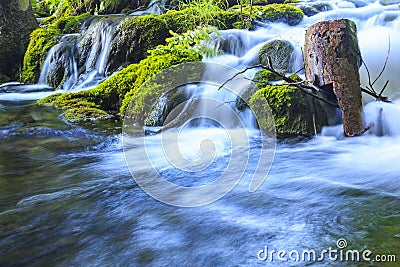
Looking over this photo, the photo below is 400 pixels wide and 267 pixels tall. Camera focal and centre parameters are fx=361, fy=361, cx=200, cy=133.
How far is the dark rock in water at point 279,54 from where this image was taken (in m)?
6.25

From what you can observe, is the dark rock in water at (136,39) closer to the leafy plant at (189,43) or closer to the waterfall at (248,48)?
the waterfall at (248,48)

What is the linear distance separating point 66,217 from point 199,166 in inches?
58.9

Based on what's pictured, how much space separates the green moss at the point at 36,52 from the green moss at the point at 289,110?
23.7 ft

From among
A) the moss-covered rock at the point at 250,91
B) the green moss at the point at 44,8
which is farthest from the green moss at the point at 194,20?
the green moss at the point at 44,8

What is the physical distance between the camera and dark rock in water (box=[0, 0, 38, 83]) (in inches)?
406

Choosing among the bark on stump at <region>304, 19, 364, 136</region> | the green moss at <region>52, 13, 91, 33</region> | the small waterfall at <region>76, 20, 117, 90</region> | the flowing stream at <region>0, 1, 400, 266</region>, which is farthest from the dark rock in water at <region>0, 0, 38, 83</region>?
the bark on stump at <region>304, 19, 364, 136</region>

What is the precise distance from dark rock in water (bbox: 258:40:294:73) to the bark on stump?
1955 millimetres

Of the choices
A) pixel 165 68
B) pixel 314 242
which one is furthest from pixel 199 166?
pixel 165 68

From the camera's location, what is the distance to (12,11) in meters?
10.4

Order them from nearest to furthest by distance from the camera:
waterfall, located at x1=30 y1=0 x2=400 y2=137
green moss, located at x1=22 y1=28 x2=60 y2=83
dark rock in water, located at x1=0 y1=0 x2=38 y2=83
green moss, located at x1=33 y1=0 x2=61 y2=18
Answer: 1. waterfall, located at x1=30 y1=0 x2=400 y2=137
2. green moss, located at x1=22 y1=28 x2=60 y2=83
3. dark rock in water, located at x1=0 y1=0 x2=38 y2=83
4. green moss, located at x1=33 y1=0 x2=61 y2=18

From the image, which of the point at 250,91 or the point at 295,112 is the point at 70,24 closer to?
the point at 250,91

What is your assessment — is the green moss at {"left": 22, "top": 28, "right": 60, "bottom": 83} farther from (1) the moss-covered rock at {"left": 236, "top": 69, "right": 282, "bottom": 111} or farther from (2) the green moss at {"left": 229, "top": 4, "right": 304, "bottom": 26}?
(1) the moss-covered rock at {"left": 236, "top": 69, "right": 282, "bottom": 111}

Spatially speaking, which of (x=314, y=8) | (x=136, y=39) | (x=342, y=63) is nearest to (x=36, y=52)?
(x=136, y=39)

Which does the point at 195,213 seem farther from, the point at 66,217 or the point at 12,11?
the point at 12,11
